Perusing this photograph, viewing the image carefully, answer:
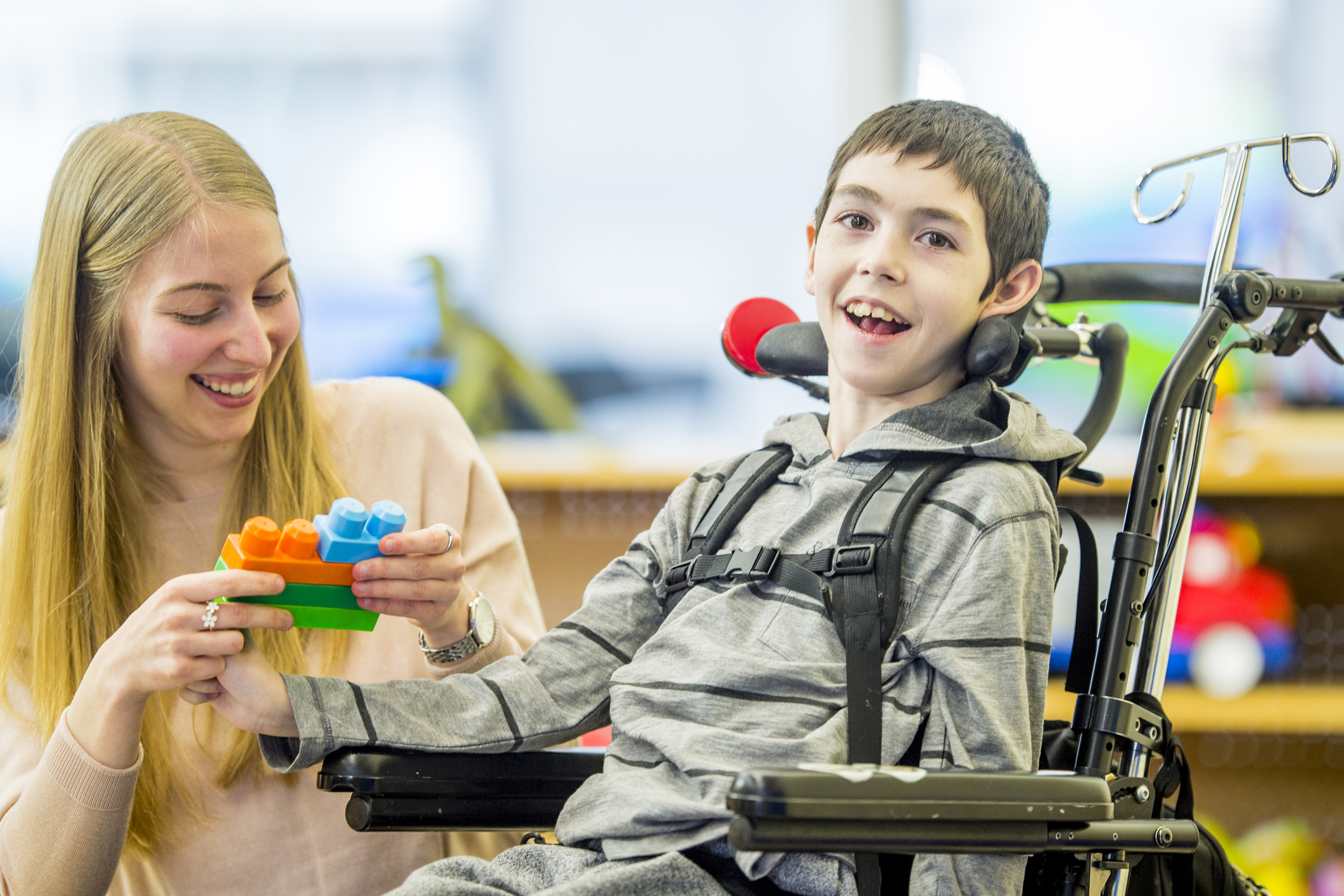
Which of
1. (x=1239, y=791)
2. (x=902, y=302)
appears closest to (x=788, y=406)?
(x=1239, y=791)

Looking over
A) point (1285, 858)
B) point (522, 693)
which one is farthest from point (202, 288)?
point (1285, 858)

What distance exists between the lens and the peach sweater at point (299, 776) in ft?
3.03

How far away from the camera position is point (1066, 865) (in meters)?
0.81

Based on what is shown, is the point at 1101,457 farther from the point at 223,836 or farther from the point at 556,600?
the point at 223,836

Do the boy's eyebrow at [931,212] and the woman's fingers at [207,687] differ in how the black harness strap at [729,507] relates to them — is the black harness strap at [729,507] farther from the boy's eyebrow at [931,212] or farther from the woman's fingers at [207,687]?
the woman's fingers at [207,687]

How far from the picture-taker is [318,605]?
2.78 feet

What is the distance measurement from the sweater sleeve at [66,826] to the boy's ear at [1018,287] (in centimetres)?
80

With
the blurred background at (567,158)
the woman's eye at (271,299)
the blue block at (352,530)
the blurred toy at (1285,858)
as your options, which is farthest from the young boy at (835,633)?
the blurred toy at (1285,858)

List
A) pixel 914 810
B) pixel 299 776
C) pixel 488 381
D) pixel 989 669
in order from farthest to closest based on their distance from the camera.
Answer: pixel 488 381 < pixel 299 776 < pixel 989 669 < pixel 914 810

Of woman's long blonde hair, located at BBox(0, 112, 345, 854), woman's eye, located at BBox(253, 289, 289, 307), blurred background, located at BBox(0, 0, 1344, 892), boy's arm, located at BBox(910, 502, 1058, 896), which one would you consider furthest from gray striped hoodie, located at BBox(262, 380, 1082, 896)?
blurred background, located at BBox(0, 0, 1344, 892)

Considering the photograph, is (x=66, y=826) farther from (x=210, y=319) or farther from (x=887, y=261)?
(x=887, y=261)

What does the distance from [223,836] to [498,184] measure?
1.46 meters

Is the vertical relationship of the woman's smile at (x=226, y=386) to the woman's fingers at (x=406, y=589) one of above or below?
above

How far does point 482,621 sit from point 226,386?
319 millimetres
